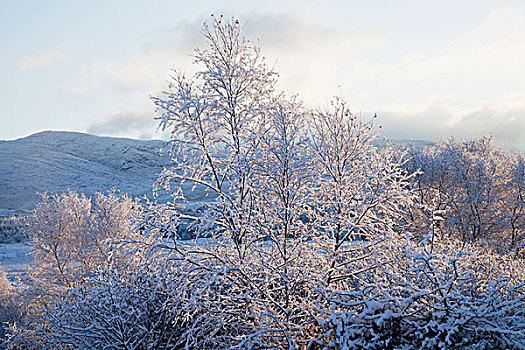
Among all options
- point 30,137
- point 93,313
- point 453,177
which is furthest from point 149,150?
point 93,313

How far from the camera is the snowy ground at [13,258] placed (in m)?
21.2

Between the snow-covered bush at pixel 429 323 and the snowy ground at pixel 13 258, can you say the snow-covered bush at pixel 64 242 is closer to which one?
the snowy ground at pixel 13 258

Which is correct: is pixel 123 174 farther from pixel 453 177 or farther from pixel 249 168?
pixel 249 168

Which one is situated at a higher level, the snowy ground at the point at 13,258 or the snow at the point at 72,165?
the snow at the point at 72,165

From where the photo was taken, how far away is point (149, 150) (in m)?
78.4

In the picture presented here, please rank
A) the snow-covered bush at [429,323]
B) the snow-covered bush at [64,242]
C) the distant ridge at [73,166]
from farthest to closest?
1. the distant ridge at [73,166]
2. the snow-covered bush at [64,242]
3. the snow-covered bush at [429,323]

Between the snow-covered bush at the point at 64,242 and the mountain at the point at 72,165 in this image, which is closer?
the snow-covered bush at the point at 64,242

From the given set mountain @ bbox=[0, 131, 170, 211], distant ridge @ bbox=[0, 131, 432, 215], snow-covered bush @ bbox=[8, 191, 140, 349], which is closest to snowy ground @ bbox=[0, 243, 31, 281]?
snow-covered bush @ bbox=[8, 191, 140, 349]

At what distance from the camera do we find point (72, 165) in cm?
6469

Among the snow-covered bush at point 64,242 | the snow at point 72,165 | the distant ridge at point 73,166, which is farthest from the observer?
the snow at point 72,165

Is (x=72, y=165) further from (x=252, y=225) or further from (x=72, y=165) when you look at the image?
(x=252, y=225)

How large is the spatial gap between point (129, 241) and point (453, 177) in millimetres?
17923

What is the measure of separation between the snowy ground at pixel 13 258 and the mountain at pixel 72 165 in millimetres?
22143

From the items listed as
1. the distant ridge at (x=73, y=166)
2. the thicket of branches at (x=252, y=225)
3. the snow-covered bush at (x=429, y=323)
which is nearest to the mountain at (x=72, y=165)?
the distant ridge at (x=73, y=166)
